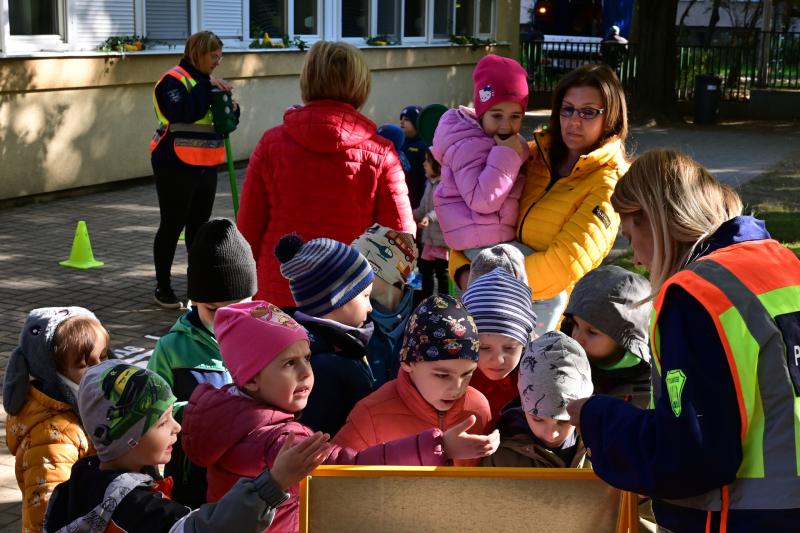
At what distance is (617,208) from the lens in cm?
262

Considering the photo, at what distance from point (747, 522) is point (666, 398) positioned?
0.30 meters

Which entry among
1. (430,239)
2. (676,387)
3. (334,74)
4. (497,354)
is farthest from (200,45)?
(676,387)

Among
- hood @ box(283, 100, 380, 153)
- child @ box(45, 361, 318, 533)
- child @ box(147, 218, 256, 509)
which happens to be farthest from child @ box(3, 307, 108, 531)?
hood @ box(283, 100, 380, 153)

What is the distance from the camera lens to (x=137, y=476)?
108 inches

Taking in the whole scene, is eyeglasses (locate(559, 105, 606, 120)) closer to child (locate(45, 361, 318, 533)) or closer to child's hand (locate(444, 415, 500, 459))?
child's hand (locate(444, 415, 500, 459))

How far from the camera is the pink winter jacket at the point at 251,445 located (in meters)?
2.90

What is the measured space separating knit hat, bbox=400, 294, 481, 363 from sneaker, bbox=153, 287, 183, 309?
5.06 m

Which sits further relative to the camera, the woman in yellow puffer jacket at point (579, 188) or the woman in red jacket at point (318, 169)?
the woman in red jacket at point (318, 169)

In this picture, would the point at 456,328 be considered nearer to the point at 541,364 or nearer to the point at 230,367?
the point at 541,364

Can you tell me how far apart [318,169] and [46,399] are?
1.79 metres

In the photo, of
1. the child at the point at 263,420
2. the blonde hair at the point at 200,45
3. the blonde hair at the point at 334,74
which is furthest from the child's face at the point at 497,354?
the blonde hair at the point at 200,45

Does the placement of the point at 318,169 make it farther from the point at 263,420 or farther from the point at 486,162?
the point at 263,420

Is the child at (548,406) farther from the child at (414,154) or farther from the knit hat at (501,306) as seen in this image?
the child at (414,154)

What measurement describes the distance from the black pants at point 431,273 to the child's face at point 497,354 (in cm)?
453
